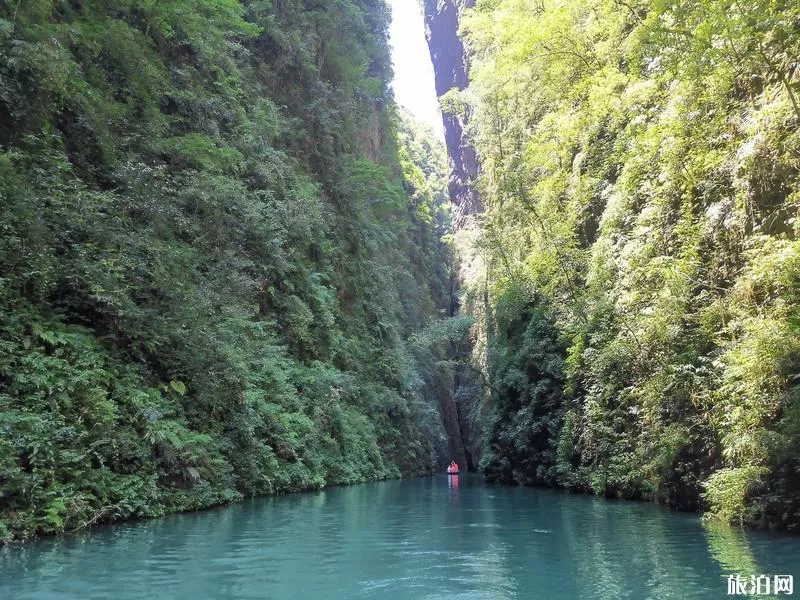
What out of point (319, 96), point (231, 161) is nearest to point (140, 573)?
point (231, 161)

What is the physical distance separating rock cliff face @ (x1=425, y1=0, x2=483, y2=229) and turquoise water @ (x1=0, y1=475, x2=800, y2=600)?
120 feet

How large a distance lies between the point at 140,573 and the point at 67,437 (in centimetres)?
345

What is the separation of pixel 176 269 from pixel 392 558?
8984 mm

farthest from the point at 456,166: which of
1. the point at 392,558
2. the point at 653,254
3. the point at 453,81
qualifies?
the point at 392,558

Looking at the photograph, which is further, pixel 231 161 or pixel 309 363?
pixel 309 363

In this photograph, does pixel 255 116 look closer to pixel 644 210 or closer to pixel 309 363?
pixel 309 363

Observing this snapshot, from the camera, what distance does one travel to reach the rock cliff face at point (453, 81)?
1896 inches

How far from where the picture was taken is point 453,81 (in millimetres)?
52750


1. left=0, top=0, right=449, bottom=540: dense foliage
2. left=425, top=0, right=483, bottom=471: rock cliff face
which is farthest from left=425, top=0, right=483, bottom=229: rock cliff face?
left=0, top=0, right=449, bottom=540: dense foliage

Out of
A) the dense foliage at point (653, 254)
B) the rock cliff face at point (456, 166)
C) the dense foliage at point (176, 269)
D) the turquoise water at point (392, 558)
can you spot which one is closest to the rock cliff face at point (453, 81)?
the rock cliff face at point (456, 166)

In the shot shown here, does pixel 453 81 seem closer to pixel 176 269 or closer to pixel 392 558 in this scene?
pixel 176 269

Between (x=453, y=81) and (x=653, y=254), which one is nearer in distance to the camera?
(x=653, y=254)

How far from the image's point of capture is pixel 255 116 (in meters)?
23.7

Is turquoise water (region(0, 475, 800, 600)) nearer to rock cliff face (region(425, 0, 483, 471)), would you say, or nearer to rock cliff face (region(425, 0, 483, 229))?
rock cliff face (region(425, 0, 483, 471))
